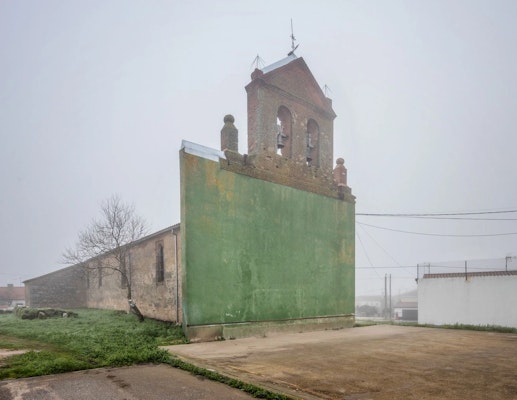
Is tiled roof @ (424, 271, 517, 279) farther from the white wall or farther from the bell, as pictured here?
the bell

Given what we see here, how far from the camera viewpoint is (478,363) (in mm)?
7430

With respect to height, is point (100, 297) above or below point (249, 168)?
below

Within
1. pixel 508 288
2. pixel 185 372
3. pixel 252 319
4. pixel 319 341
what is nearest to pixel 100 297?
pixel 252 319

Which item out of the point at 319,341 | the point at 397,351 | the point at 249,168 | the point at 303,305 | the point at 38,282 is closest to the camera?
the point at 397,351

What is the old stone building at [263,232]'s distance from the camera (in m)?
10.9

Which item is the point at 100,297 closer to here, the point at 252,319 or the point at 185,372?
the point at 252,319

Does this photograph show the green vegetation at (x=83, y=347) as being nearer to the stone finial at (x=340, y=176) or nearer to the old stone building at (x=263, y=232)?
the old stone building at (x=263, y=232)

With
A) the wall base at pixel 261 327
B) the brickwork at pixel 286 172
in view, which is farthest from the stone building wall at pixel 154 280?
the brickwork at pixel 286 172

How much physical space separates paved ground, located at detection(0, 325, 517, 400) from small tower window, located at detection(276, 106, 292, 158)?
764cm

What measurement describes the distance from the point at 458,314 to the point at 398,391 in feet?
62.8

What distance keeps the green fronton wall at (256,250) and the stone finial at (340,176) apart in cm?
56

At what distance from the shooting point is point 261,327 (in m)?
11.9

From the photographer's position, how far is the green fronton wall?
10711mm

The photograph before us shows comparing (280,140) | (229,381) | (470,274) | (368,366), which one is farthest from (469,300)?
(229,381)
